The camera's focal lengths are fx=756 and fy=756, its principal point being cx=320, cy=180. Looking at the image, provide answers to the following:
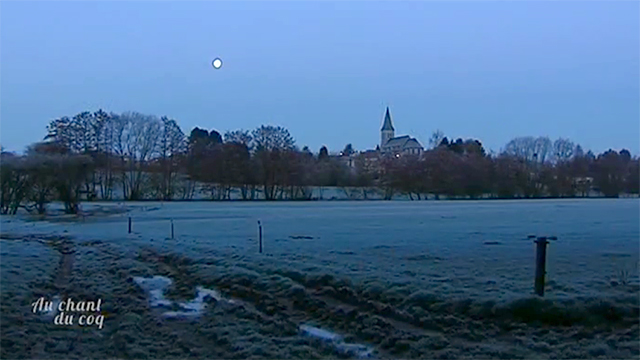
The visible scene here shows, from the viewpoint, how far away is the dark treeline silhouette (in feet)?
372

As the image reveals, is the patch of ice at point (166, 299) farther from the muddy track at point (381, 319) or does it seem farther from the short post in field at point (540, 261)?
the short post in field at point (540, 261)

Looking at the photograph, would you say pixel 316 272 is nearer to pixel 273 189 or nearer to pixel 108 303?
pixel 108 303

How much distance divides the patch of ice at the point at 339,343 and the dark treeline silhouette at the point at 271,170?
292 ft

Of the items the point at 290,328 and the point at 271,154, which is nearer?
the point at 290,328

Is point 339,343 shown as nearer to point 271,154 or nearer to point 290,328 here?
point 290,328

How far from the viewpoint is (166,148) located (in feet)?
401

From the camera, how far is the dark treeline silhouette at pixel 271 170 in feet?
372

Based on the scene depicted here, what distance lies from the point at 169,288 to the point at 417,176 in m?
116

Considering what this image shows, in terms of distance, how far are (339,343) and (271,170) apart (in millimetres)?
111771

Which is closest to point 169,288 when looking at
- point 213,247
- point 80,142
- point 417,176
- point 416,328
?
point 416,328

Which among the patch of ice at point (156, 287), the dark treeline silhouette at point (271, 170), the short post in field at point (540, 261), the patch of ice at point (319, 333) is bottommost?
the patch of ice at point (156, 287)

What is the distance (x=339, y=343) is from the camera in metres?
10.4

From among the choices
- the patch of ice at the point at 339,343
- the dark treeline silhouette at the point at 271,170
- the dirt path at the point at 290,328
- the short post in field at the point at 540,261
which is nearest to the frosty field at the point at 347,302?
the dirt path at the point at 290,328

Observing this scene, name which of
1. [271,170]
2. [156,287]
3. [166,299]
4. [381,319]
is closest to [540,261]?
[381,319]
